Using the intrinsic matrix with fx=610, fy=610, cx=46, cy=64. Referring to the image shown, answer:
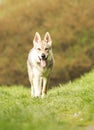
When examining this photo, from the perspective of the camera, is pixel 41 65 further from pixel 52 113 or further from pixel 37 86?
pixel 52 113

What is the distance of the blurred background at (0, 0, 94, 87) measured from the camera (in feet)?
141

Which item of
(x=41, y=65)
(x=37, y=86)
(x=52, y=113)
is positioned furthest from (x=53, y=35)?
(x=52, y=113)

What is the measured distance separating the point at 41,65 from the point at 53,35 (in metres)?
29.5

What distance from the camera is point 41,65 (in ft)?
51.7

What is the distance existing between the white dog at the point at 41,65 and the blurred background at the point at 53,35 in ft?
86.2

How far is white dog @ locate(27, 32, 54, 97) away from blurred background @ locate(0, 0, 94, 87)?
1034 inches

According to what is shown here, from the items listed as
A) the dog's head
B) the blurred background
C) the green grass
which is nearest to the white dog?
the dog's head

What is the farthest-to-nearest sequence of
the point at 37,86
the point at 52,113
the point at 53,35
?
the point at 53,35 < the point at 37,86 < the point at 52,113

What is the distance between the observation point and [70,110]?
1176 cm

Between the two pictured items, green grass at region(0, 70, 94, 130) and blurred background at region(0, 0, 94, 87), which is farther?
blurred background at region(0, 0, 94, 87)

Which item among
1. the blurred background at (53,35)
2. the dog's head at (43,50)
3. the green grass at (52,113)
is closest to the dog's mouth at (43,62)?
the dog's head at (43,50)

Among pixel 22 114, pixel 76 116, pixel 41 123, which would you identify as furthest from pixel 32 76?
pixel 41 123

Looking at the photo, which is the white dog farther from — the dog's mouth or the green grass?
the green grass

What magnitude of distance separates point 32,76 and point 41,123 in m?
7.94
